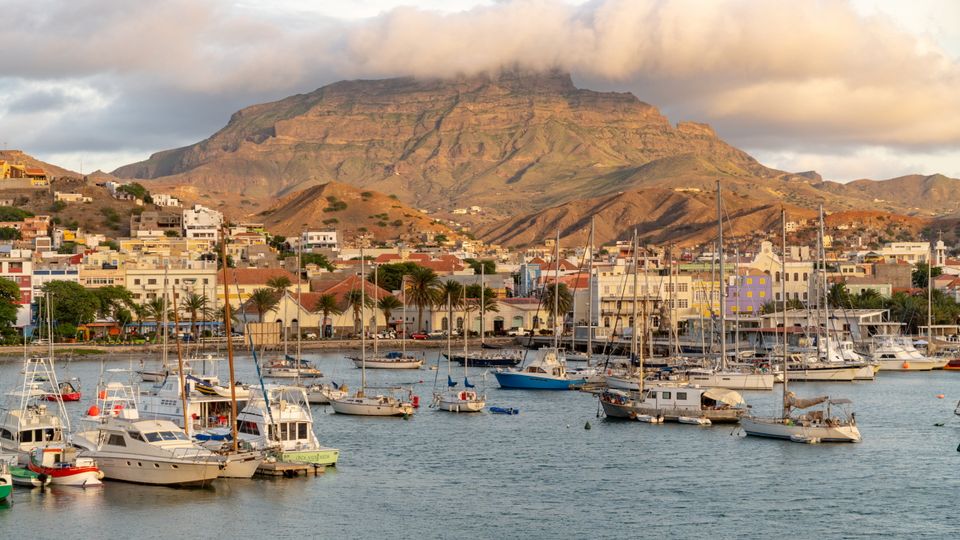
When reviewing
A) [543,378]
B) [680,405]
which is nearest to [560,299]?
[543,378]

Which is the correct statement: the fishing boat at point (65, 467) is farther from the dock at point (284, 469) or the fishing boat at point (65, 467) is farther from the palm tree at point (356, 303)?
the palm tree at point (356, 303)

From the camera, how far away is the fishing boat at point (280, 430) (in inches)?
1925

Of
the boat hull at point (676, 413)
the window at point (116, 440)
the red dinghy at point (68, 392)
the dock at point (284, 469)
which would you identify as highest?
the red dinghy at point (68, 392)

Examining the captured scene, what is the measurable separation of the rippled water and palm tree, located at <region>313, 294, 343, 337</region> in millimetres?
73777

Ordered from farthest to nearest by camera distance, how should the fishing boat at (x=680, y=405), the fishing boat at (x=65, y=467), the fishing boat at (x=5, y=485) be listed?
the fishing boat at (x=680, y=405) → the fishing boat at (x=65, y=467) → the fishing boat at (x=5, y=485)

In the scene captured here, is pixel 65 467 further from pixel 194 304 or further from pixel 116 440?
pixel 194 304

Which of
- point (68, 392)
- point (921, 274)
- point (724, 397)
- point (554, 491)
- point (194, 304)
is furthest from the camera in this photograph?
point (921, 274)

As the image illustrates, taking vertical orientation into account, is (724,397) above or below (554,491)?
above

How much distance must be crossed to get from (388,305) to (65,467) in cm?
9870

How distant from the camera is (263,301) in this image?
136m

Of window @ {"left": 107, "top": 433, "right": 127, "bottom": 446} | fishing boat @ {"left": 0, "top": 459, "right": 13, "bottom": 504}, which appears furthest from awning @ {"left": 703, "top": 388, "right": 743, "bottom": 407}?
fishing boat @ {"left": 0, "top": 459, "right": 13, "bottom": 504}

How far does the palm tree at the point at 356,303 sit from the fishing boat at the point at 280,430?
86965mm

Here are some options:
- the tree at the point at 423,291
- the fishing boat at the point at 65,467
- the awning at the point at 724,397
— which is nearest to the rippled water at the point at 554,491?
the fishing boat at the point at 65,467

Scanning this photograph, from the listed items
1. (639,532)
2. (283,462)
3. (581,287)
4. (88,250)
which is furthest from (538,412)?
(88,250)
